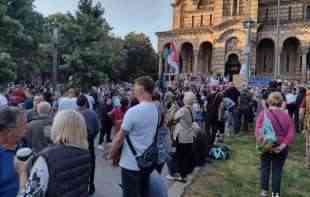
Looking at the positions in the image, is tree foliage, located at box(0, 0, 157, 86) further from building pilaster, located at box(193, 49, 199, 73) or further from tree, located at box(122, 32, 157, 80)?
tree, located at box(122, 32, 157, 80)

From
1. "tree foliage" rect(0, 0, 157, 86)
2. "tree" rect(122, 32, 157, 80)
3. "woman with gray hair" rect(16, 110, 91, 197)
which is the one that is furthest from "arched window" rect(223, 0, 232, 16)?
"woman with gray hair" rect(16, 110, 91, 197)

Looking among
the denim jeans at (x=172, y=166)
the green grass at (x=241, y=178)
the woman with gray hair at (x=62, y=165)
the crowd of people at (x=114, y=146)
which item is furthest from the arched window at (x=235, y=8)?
the woman with gray hair at (x=62, y=165)

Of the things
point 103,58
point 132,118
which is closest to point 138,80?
point 132,118

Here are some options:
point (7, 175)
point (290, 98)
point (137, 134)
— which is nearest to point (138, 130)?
point (137, 134)

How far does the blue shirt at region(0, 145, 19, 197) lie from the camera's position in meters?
2.60

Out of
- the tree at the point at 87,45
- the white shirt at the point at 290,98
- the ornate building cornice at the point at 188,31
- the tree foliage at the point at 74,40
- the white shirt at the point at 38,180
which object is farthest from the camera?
the ornate building cornice at the point at 188,31

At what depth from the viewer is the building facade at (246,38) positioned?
38081 millimetres

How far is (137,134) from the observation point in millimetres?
4309

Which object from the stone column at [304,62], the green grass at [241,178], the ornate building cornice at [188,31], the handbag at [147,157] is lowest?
the green grass at [241,178]

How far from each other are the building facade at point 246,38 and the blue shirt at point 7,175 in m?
35.8

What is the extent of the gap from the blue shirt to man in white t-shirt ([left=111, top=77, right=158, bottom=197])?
167 centimetres

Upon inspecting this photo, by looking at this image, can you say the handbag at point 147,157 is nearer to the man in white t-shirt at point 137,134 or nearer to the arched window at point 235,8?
the man in white t-shirt at point 137,134

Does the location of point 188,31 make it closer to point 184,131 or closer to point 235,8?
point 235,8

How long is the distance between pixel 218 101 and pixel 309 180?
3.79m
